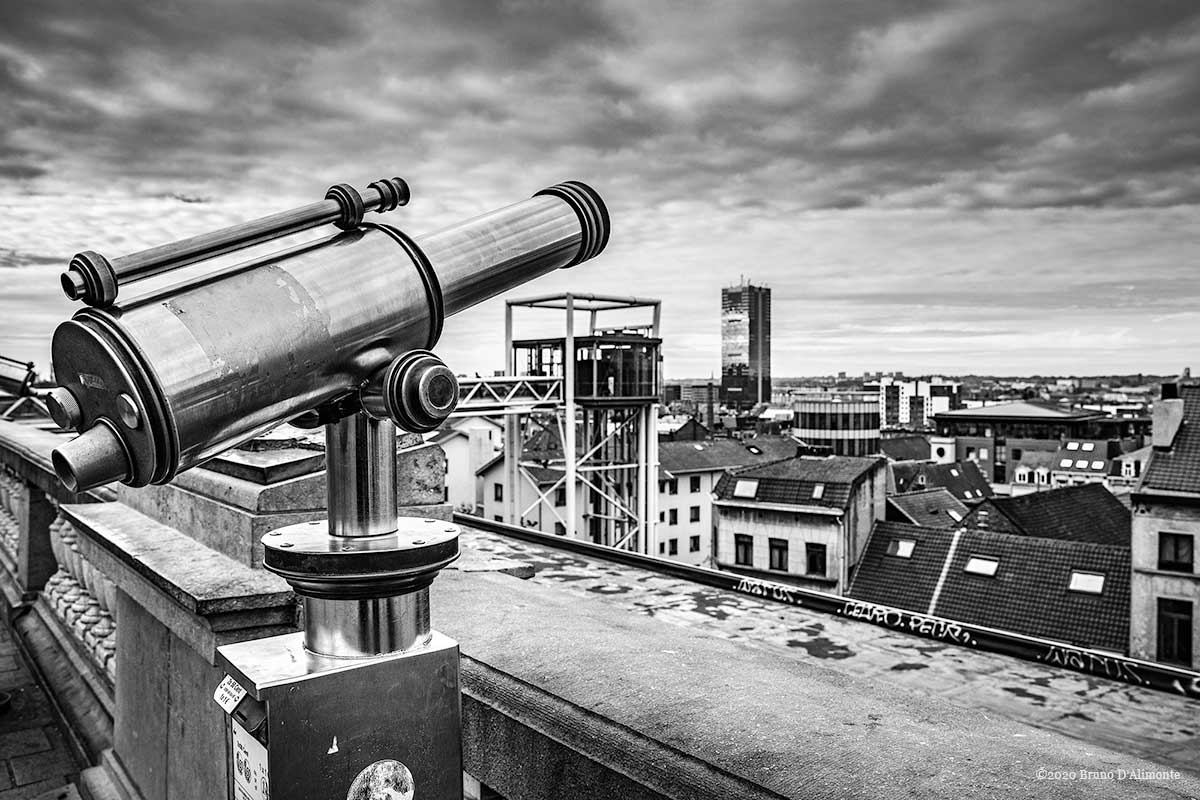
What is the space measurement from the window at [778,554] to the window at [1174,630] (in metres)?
11.3

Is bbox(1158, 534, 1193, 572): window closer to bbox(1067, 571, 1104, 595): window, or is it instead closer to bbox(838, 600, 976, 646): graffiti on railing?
bbox(1067, 571, 1104, 595): window

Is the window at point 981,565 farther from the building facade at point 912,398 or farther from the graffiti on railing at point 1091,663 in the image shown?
the building facade at point 912,398

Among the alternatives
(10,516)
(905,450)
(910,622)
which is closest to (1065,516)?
(910,622)

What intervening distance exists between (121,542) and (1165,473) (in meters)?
26.8

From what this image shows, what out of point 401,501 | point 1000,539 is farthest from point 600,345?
point 401,501

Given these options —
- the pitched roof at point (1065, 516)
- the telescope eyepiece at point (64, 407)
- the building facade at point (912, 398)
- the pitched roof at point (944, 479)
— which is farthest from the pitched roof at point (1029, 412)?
the telescope eyepiece at point (64, 407)

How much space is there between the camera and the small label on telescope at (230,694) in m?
1.53

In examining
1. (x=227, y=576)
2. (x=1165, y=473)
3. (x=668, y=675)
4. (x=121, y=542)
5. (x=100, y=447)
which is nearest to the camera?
(x=100, y=447)

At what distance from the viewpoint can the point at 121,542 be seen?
3348 mm

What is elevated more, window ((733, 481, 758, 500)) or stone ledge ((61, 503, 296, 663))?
stone ledge ((61, 503, 296, 663))

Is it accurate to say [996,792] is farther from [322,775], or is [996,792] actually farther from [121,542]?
[121,542]

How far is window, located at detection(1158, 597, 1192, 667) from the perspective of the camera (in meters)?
23.2

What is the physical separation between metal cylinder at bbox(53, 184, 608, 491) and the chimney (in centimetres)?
2744

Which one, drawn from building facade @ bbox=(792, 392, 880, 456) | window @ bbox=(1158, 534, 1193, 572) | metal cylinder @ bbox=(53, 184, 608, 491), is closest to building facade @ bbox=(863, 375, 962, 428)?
building facade @ bbox=(792, 392, 880, 456)
